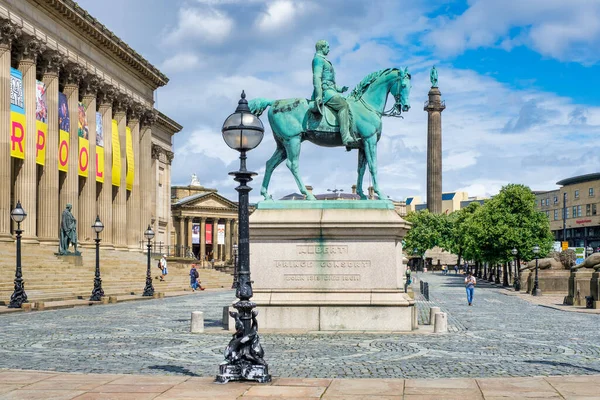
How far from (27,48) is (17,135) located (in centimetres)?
630

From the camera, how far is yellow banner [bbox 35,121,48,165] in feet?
167

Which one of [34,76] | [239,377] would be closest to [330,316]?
[239,377]

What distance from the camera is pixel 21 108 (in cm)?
4825

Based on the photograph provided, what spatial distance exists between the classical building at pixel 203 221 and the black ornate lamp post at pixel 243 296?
12200 cm

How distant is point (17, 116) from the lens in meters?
47.6

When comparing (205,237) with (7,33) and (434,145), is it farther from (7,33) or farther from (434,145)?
(7,33)

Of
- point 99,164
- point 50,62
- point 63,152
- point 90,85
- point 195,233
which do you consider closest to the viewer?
point 50,62

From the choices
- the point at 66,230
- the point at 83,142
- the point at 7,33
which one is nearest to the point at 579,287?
the point at 66,230

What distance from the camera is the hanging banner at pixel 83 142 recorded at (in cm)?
5916

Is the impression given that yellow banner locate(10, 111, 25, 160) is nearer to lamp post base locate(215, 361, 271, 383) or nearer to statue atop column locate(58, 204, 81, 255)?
statue atop column locate(58, 204, 81, 255)

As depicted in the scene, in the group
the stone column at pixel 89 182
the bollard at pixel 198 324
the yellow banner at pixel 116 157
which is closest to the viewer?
the bollard at pixel 198 324

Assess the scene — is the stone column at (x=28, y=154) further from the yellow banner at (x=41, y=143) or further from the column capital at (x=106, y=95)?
the column capital at (x=106, y=95)

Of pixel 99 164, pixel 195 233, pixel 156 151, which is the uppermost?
pixel 156 151

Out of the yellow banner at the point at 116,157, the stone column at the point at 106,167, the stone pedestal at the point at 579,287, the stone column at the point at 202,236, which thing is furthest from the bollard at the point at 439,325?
the stone column at the point at 202,236
